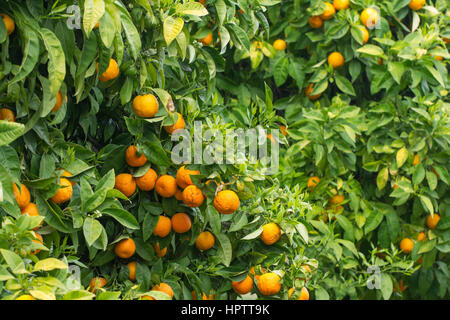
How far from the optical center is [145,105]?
145cm

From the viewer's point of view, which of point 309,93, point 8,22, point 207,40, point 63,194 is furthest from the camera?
point 309,93

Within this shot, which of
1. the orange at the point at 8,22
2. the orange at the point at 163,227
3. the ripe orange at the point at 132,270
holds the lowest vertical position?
the ripe orange at the point at 132,270

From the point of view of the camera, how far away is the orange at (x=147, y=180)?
150 cm

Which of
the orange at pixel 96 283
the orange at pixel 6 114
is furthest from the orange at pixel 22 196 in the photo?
the orange at pixel 96 283

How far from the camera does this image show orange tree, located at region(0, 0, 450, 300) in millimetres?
1233

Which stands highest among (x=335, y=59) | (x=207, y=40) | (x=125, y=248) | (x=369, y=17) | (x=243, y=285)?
(x=369, y=17)

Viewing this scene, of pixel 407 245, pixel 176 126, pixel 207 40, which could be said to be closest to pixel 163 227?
pixel 176 126

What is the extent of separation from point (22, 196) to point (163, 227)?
419 mm

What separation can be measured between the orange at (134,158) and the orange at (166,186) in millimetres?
62

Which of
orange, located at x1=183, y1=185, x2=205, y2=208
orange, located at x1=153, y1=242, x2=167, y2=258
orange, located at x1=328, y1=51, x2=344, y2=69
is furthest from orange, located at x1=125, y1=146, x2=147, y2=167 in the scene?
orange, located at x1=328, y1=51, x2=344, y2=69

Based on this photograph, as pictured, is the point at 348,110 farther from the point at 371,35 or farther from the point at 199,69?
the point at 199,69

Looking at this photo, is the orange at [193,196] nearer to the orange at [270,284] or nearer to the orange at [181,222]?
the orange at [181,222]

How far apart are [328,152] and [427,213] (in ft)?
1.77

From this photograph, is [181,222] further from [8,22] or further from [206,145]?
[8,22]
